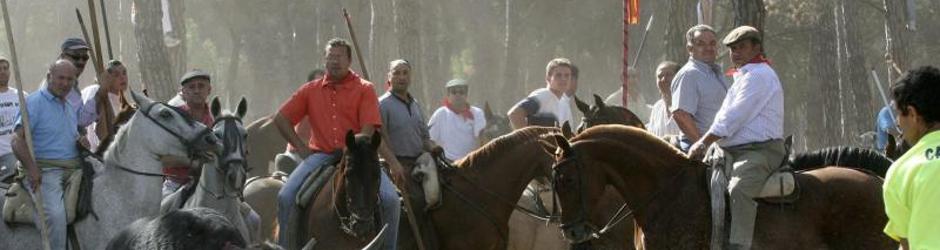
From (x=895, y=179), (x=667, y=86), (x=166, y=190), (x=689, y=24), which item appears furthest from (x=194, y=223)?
(x=689, y=24)

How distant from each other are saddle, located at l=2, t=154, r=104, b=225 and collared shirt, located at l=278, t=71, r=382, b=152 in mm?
1495

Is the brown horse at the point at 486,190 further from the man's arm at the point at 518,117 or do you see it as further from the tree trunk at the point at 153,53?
the tree trunk at the point at 153,53

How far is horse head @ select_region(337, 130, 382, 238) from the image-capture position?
11.1 m

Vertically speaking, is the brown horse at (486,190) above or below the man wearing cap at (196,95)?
below

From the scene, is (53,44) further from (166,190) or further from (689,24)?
(166,190)

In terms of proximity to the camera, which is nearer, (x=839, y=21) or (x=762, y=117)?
(x=762, y=117)

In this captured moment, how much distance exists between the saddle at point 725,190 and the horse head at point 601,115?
2.54m

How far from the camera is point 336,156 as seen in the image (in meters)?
11.8

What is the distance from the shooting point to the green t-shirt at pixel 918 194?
238 inches

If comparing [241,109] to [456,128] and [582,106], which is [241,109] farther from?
[456,128]

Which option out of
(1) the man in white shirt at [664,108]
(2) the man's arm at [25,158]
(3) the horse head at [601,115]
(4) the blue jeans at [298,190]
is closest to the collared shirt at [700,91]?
(3) the horse head at [601,115]

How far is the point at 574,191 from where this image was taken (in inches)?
439

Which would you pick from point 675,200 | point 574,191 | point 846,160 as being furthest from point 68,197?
point 846,160

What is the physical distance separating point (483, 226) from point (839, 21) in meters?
18.7
